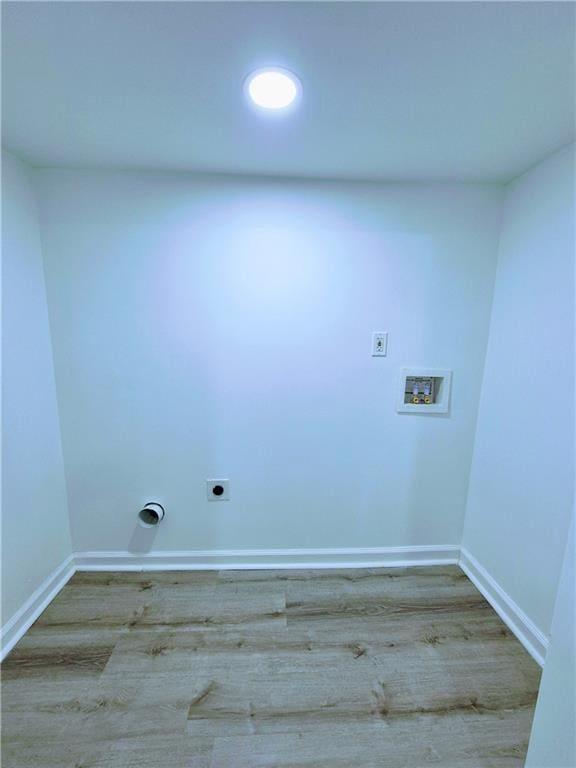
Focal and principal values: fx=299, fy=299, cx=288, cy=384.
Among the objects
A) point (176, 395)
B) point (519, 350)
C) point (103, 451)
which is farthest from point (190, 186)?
point (519, 350)

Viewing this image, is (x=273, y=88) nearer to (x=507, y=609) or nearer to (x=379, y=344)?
(x=379, y=344)

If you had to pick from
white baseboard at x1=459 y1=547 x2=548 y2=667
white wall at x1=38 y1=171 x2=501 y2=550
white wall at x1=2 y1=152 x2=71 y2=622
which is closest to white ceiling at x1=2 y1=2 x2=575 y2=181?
white wall at x1=38 y1=171 x2=501 y2=550

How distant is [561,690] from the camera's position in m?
0.72

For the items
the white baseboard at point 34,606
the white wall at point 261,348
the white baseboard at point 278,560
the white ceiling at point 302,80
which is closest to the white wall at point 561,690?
the white baseboard at point 278,560

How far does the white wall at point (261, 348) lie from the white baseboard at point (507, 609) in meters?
0.26

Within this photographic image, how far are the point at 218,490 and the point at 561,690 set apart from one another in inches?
54.2

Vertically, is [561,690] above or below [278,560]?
above

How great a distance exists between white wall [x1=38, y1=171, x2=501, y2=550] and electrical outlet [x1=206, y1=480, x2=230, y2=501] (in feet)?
0.14

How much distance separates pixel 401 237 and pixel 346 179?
14.7 inches

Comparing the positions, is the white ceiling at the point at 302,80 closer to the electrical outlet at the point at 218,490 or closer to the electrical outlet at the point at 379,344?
the electrical outlet at the point at 379,344

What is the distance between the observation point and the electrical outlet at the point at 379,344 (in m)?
1.52

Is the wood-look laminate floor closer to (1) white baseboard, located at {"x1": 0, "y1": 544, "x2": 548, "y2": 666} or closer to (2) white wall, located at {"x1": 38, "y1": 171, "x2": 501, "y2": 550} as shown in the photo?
(1) white baseboard, located at {"x1": 0, "y1": 544, "x2": 548, "y2": 666}

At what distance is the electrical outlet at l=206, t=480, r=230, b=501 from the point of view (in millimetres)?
1603

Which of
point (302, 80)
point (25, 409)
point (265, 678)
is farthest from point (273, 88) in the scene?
point (265, 678)
